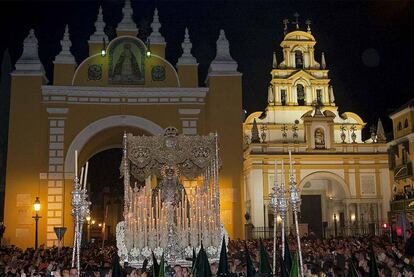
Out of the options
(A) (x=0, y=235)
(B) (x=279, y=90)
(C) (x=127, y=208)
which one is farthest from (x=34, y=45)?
(B) (x=279, y=90)

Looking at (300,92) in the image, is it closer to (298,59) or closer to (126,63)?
(298,59)

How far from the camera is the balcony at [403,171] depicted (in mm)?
41094

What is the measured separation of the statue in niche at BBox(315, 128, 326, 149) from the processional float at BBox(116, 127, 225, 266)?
2532 cm

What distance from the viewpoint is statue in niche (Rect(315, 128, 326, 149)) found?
143ft

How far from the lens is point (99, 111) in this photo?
1091 inches

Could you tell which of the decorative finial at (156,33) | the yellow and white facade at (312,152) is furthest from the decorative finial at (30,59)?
the yellow and white facade at (312,152)

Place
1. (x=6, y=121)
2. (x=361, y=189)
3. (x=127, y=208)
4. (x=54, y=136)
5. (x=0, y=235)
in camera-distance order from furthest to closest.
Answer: (x=361, y=189), (x=6, y=121), (x=54, y=136), (x=0, y=235), (x=127, y=208)

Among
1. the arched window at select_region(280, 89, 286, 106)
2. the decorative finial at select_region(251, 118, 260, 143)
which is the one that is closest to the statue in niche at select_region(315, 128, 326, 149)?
the arched window at select_region(280, 89, 286, 106)

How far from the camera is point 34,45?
2778cm

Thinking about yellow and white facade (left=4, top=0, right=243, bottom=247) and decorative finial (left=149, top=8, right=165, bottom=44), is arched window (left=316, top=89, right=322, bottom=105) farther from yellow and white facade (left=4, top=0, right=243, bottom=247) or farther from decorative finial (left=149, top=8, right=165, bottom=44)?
Answer: decorative finial (left=149, top=8, right=165, bottom=44)

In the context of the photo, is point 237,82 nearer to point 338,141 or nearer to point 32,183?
point 32,183

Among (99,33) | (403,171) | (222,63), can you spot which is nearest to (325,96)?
(403,171)

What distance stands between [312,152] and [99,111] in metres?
20.2

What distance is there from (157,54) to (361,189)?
71.7 ft
